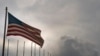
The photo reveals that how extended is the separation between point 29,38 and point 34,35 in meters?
1.14

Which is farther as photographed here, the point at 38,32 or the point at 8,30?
the point at 38,32

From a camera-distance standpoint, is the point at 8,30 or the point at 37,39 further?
the point at 37,39

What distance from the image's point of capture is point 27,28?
43250 millimetres

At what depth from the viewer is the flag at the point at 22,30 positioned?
41.5 meters

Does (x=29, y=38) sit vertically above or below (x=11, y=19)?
below

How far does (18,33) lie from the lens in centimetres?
4178

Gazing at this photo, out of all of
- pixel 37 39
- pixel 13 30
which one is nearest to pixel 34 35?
pixel 37 39

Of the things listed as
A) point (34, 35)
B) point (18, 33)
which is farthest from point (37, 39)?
point (18, 33)

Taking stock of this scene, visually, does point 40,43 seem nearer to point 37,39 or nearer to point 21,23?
point 37,39

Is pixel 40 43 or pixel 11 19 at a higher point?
pixel 11 19

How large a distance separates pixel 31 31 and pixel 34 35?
31.0 inches

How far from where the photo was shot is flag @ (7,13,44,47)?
41.5 meters

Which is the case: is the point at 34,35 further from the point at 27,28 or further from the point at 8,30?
the point at 8,30

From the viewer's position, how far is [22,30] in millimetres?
42312
